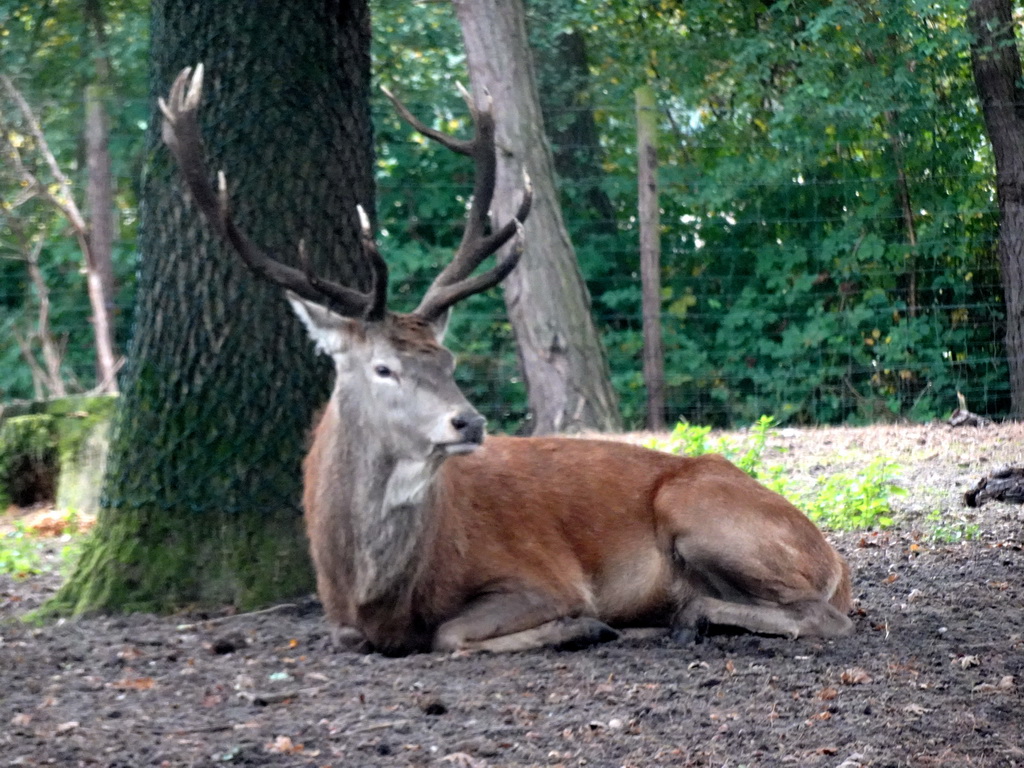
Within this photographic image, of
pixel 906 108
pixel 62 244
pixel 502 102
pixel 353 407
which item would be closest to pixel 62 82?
pixel 62 244

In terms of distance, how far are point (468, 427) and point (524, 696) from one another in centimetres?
108

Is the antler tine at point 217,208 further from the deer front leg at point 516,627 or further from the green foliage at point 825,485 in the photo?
the green foliage at point 825,485

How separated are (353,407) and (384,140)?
A: 7.27 metres

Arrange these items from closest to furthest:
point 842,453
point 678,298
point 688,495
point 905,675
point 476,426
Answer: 1. point 905,675
2. point 476,426
3. point 688,495
4. point 842,453
5. point 678,298

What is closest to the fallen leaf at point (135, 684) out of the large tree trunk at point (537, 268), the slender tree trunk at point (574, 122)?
the large tree trunk at point (537, 268)

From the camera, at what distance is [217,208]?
16.5ft

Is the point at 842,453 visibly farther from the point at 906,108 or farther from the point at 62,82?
the point at 62,82

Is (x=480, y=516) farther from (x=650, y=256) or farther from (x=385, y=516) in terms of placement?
(x=650, y=256)

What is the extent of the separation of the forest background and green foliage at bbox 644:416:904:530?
274 centimetres

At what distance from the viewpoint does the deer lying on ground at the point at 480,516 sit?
198 inches

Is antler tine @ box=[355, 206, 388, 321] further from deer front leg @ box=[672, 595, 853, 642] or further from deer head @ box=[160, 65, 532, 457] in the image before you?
deer front leg @ box=[672, 595, 853, 642]

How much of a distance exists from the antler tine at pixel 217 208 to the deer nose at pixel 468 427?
0.56 metres

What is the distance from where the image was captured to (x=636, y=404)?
11.4 m

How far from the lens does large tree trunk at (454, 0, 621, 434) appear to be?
34.9ft
